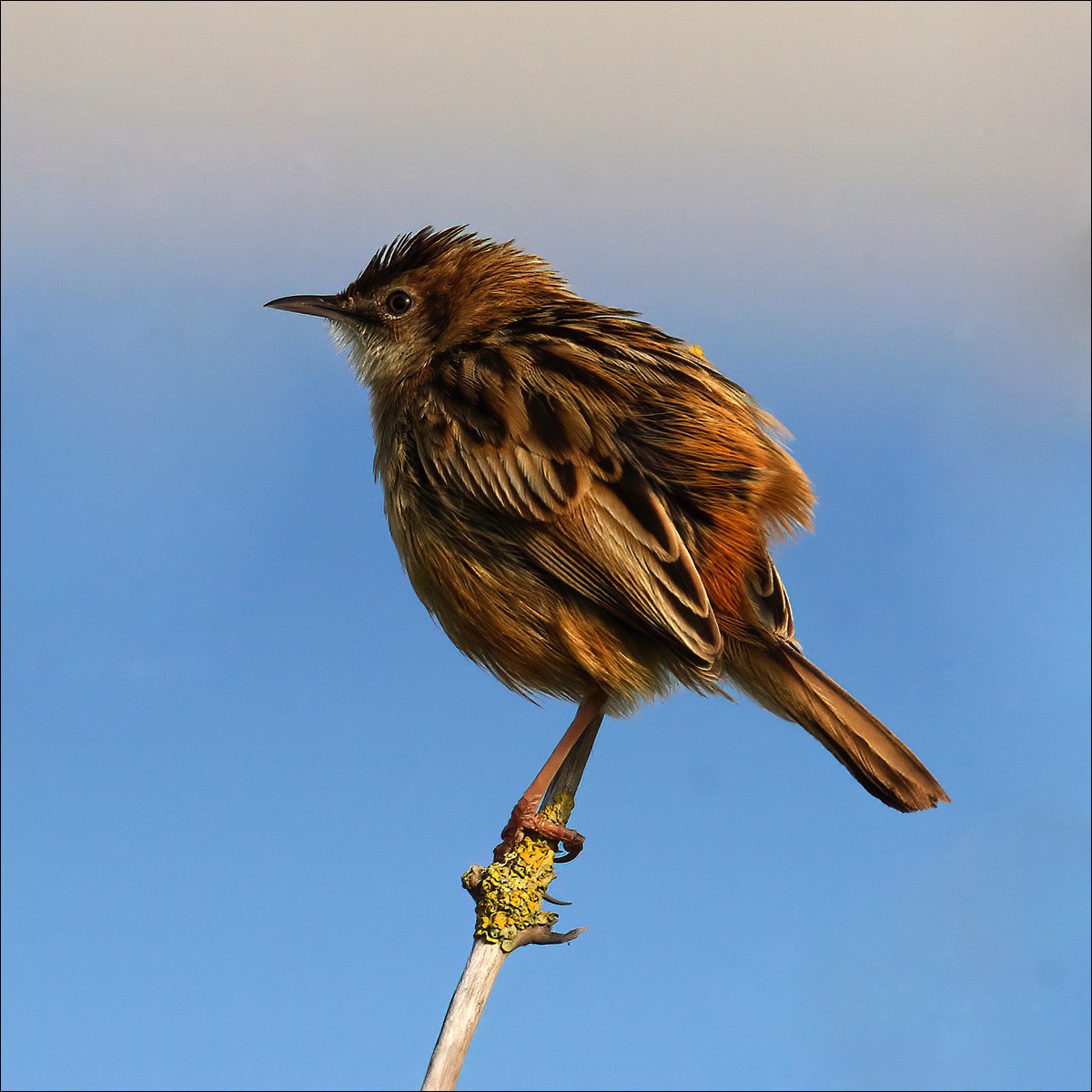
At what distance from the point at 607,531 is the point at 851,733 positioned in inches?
50.2

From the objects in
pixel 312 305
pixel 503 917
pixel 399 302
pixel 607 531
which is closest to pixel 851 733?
pixel 607 531

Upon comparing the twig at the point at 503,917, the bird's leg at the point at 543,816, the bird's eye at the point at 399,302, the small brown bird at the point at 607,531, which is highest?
the bird's eye at the point at 399,302

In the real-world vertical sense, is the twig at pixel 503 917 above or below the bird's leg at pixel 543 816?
below

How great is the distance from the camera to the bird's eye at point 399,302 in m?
6.07

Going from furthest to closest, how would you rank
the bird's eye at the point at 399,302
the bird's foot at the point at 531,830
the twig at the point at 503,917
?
the bird's eye at the point at 399,302, the bird's foot at the point at 531,830, the twig at the point at 503,917

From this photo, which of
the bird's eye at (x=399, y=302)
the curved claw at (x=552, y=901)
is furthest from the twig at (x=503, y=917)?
the bird's eye at (x=399, y=302)

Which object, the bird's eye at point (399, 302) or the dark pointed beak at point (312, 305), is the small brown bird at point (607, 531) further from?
the dark pointed beak at point (312, 305)

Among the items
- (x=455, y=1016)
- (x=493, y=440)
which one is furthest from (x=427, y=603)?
(x=455, y=1016)

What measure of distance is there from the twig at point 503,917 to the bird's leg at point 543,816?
0.12ft

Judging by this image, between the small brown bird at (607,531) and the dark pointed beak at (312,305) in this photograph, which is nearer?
the small brown bird at (607,531)

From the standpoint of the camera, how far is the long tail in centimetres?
476

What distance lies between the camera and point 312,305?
20.7 ft

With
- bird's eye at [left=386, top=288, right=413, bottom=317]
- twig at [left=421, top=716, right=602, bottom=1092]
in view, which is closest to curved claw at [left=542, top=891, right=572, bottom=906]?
twig at [left=421, top=716, right=602, bottom=1092]

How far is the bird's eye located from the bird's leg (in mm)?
2336
